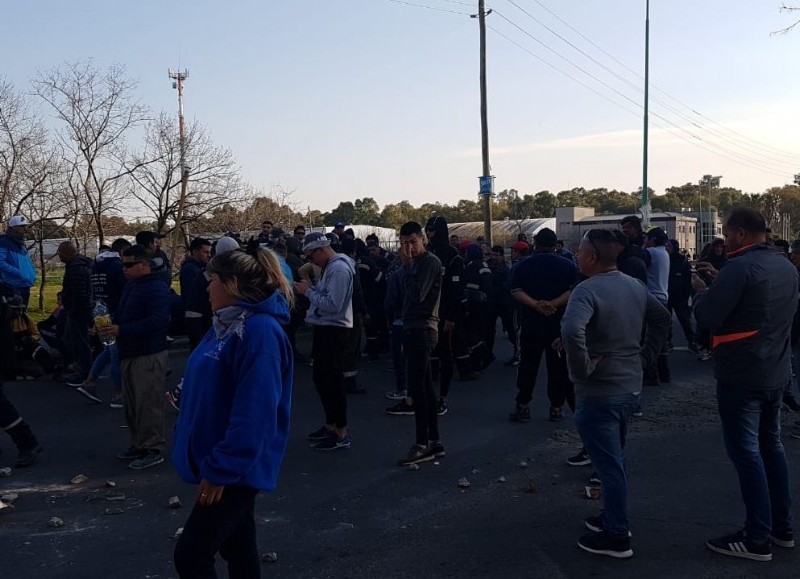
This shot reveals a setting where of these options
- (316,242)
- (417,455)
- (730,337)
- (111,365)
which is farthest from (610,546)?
(111,365)

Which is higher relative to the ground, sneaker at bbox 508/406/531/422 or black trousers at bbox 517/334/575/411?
black trousers at bbox 517/334/575/411

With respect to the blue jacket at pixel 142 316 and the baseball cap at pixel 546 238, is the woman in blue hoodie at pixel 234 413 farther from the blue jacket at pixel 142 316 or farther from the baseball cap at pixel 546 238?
the baseball cap at pixel 546 238

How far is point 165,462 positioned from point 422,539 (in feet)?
9.05

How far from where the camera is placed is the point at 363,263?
12109mm

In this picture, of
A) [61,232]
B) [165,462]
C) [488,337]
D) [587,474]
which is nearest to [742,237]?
[587,474]

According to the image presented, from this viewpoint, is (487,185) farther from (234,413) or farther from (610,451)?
(234,413)

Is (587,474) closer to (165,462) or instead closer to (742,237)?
(742,237)

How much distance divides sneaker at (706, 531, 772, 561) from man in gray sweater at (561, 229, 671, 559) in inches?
20.5

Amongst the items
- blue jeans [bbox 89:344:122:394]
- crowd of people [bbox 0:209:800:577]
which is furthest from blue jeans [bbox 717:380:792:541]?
blue jeans [bbox 89:344:122:394]

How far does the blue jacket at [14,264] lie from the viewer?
9.91 m

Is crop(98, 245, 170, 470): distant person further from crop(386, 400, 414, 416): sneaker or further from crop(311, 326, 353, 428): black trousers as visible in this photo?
crop(386, 400, 414, 416): sneaker

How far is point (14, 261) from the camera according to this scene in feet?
32.7

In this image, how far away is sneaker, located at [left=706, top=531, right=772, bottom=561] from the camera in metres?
4.37

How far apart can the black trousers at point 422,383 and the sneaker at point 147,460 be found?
86.8 inches
